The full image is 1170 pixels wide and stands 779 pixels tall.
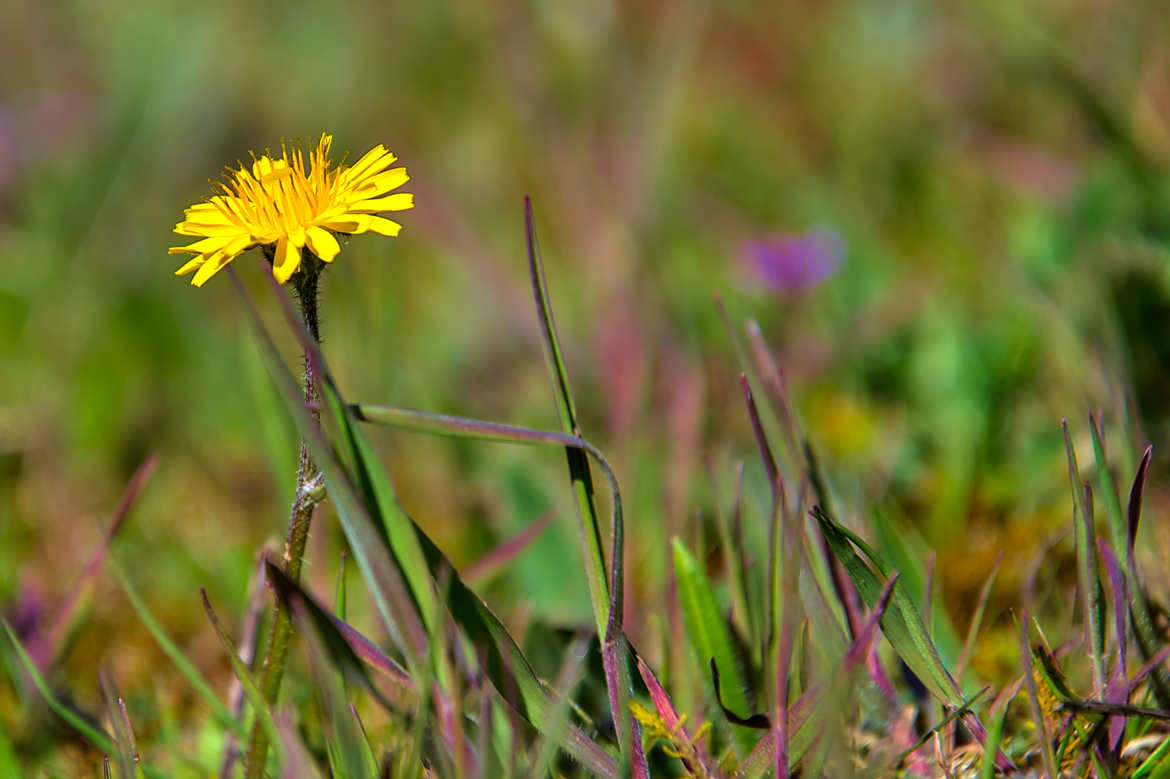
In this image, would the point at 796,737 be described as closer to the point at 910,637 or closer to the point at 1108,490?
the point at 910,637

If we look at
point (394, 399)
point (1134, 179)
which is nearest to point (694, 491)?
point (394, 399)

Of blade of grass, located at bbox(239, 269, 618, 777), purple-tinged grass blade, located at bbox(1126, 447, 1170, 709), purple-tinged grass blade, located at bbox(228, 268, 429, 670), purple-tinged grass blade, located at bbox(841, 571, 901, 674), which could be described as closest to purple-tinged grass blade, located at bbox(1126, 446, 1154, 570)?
Answer: purple-tinged grass blade, located at bbox(1126, 447, 1170, 709)

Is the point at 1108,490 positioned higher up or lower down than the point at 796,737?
higher up

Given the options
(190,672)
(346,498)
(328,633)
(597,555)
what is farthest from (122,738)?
(597,555)

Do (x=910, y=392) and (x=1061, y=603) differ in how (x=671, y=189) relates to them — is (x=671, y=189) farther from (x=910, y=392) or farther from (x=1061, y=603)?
(x=1061, y=603)

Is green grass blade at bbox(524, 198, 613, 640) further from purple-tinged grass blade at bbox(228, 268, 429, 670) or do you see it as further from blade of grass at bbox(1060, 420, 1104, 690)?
blade of grass at bbox(1060, 420, 1104, 690)

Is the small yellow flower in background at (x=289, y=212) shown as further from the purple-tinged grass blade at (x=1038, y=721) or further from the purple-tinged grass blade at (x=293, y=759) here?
the purple-tinged grass blade at (x=1038, y=721)
